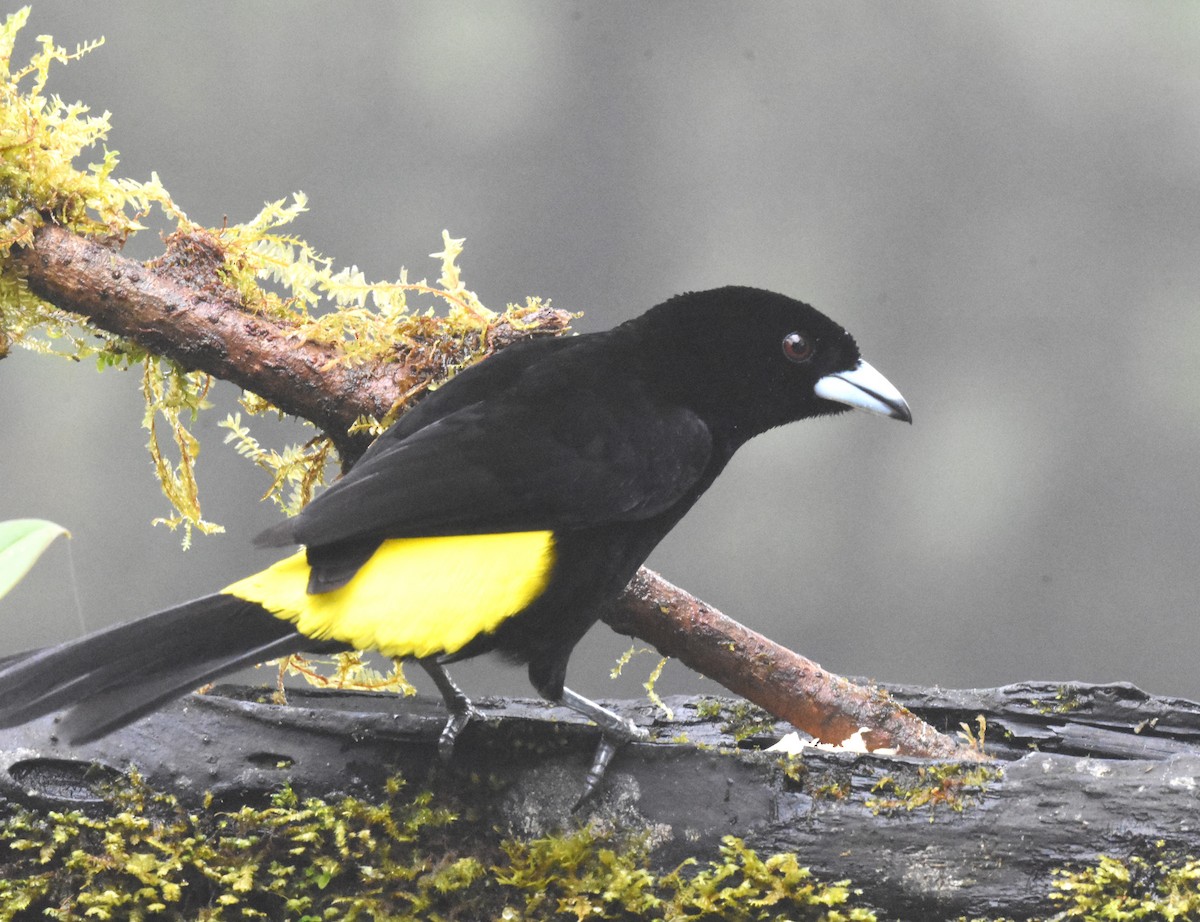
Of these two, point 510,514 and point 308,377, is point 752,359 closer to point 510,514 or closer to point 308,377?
point 510,514

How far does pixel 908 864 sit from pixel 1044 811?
218 millimetres

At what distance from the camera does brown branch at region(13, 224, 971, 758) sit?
7.66 ft

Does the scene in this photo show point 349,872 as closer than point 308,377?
Yes

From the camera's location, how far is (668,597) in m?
2.40

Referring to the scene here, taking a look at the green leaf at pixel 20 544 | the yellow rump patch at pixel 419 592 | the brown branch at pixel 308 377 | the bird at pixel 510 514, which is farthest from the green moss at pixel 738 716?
the green leaf at pixel 20 544

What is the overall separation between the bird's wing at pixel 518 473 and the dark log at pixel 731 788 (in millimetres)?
366

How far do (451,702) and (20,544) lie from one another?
2.42ft

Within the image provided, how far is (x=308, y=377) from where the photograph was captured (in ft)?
7.72

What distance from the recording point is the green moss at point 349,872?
1.85 meters

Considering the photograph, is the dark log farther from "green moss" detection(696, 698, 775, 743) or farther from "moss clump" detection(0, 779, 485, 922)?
"green moss" detection(696, 698, 775, 743)

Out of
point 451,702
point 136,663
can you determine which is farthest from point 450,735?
point 136,663

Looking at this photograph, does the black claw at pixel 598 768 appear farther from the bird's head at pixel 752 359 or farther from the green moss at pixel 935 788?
the bird's head at pixel 752 359

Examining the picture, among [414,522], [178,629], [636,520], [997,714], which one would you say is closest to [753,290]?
[636,520]

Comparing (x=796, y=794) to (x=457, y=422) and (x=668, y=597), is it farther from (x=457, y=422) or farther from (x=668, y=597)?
(x=457, y=422)
